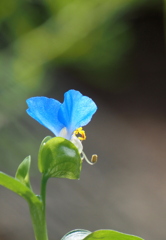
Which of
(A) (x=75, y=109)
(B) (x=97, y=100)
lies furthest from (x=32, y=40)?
(A) (x=75, y=109)

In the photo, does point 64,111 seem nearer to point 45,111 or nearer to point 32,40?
point 45,111

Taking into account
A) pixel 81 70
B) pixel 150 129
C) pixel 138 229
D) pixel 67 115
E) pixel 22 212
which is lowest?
pixel 138 229

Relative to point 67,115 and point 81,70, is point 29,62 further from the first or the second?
point 67,115

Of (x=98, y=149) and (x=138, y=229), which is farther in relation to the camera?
(x=98, y=149)

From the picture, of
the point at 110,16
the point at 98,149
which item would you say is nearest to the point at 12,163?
the point at 98,149

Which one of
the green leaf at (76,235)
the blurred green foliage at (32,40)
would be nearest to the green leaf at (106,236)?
the green leaf at (76,235)

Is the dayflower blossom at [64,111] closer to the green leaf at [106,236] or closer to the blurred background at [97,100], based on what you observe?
the green leaf at [106,236]
